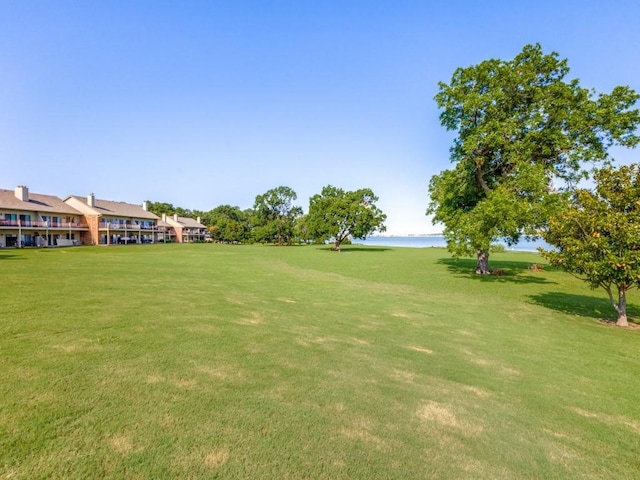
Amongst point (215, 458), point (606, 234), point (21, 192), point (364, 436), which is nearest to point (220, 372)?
point (215, 458)

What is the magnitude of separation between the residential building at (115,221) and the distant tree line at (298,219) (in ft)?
72.7

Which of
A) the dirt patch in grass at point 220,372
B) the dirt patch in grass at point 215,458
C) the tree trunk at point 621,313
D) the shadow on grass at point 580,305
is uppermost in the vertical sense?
the dirt patch in grass at point 220,372

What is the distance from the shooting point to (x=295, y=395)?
4.45 metres

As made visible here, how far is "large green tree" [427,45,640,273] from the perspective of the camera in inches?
702

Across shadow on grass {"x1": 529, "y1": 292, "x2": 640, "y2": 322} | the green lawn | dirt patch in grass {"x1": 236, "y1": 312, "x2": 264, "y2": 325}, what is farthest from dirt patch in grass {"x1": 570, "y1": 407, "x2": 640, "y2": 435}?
shadow on grass {"x1": 529, "y1": 292, "x2": 640, "y2": 322}

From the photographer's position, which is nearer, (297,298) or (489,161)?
(297,298)

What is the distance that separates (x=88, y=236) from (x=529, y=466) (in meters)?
69.2

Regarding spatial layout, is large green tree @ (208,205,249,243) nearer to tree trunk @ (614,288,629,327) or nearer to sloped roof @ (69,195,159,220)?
sloped roof @ (69,195,159,220)

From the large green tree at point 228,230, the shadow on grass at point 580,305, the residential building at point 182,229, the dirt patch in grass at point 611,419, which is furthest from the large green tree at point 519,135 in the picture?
the residential building at point 182,229

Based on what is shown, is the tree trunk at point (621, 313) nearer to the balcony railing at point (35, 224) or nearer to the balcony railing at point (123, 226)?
the balcony railing at point (35, 224)

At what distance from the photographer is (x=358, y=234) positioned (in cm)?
5750

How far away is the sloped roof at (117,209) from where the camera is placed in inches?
2261

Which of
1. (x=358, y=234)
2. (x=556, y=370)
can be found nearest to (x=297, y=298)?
(x=556, y=370)

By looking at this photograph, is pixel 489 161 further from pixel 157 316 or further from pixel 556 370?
pixel 157 316
